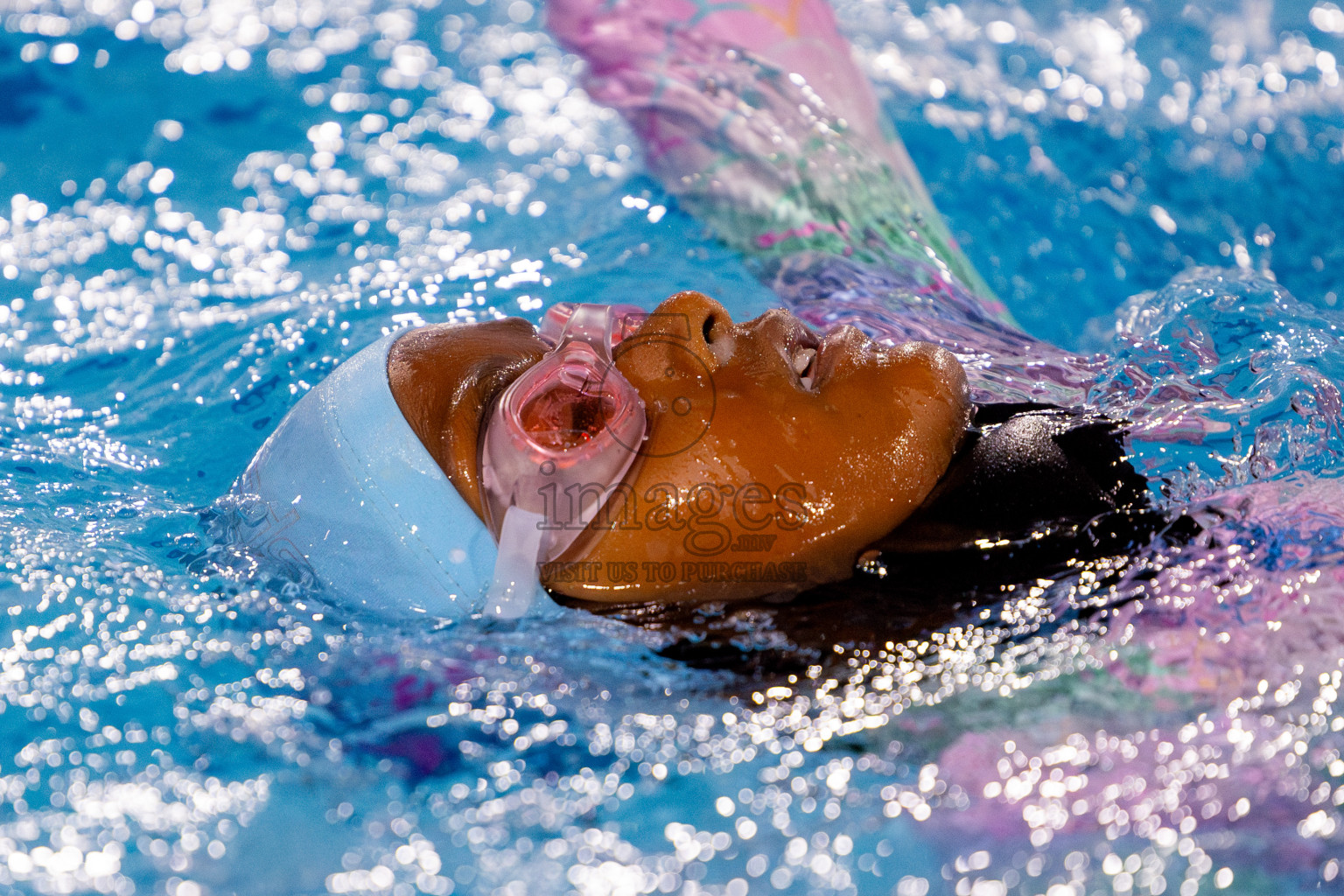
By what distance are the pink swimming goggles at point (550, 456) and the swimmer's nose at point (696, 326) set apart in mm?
125

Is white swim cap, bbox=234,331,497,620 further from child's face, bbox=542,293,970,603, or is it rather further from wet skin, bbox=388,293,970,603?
child's face, bbox=542,293,970,603

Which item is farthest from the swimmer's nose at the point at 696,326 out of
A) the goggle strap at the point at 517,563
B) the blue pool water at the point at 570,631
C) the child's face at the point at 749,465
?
the blue pool water at the point at 570,631

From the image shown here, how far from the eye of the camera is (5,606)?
221 centimetres

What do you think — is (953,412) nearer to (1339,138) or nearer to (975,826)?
(975,826)

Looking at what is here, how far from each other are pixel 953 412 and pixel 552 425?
0.75 meters

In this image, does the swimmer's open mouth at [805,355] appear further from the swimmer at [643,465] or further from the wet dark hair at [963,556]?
the wet dark hair at [963,556]

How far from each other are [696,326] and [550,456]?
1.24ft

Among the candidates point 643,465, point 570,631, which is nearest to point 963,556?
point 643,465

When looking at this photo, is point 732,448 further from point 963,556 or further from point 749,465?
point 963,556

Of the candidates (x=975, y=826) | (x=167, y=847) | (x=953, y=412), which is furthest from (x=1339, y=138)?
(x=167, y=847)

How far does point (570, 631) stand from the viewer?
6.56ft

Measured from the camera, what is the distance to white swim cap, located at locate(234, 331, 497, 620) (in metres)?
1.93

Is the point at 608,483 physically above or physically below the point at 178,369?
above

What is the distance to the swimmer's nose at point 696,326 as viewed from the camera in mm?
1996
